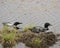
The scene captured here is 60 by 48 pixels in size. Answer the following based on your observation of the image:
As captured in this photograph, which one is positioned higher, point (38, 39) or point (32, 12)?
point (32, 12)

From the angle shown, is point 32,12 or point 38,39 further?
point 32,12

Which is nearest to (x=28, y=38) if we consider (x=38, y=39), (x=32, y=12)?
(x=38, y=39)

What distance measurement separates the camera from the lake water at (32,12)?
1170cm

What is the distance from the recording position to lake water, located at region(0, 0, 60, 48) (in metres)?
11.7

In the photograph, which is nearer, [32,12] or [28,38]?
[28,38]

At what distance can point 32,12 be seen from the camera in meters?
13.0

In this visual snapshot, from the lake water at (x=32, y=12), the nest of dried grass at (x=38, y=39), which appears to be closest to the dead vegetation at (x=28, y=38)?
the nest of dried grass at (x=38, y=39)

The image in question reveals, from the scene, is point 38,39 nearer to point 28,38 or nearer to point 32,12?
point 28,38

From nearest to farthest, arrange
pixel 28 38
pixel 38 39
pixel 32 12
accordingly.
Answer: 1. pixel 38 39
2. pixel 28 38
3. pixel 32 12

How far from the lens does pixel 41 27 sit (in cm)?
1028

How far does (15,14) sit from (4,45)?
3717 mm

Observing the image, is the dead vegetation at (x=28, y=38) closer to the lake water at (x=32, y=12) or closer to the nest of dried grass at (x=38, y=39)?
the nest of dried grass at (x=38, y=39)

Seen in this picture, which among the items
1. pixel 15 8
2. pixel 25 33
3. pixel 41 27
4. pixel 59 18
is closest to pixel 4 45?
pixel 25 33

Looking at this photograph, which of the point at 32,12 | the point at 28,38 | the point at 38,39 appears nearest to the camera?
the point at 38,39
